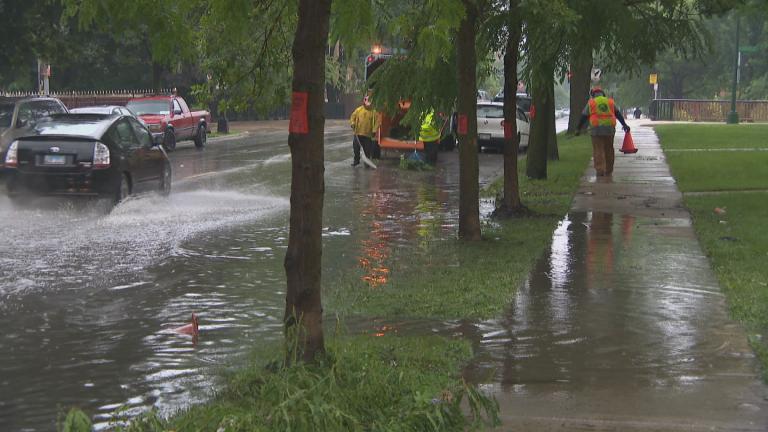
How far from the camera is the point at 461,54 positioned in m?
12.3

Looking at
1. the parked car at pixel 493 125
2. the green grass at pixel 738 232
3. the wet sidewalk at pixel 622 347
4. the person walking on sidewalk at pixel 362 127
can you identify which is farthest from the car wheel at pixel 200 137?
the wet sidewalk at pixel 622 347

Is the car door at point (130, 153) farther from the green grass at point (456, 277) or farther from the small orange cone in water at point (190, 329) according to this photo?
the small orange cone in water at point (190, 329)

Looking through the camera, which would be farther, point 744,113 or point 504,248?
point 744,113

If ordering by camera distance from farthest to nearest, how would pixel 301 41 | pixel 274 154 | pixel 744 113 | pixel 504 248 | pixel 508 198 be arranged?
pixel 744 113, pixel 274 154, pixel 508 198, pixel 504 248, pixel 301 41

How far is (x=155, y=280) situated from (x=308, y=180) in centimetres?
467

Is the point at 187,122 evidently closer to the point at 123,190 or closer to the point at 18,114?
the point at 18,114

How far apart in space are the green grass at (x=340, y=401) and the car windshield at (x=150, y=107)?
91.1 ft

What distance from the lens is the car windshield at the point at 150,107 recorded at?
110ft

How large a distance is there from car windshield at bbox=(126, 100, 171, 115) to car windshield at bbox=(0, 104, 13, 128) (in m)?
11.6

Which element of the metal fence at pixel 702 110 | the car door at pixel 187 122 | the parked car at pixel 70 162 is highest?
the metal fence at pixel 702 110

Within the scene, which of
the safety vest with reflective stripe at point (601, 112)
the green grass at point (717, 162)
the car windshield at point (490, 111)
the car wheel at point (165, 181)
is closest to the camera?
the car wheel at point (165, 181)

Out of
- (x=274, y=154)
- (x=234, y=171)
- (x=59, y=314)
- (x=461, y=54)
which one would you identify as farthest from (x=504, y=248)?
(x=274, y=154)

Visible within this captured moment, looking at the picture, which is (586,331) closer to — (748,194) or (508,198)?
(508,198)

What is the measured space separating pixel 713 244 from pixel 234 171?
14.2m
